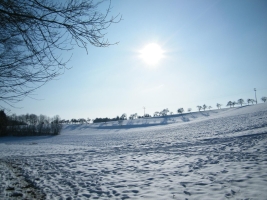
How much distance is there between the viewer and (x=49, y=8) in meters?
2.76

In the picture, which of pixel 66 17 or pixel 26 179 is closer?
pixel 66 17

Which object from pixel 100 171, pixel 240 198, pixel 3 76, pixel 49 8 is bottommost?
pixel 100 171

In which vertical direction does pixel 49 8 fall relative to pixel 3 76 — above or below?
above

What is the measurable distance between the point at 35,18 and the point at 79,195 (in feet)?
17.6

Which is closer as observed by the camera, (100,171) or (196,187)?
(196,187)

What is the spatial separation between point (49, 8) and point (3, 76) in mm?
1808

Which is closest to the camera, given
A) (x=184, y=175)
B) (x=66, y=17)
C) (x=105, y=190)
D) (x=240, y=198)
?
(x=66, y=17)

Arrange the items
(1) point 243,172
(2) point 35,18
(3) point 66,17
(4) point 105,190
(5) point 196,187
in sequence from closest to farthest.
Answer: (2) point 35,18
(3) point 66,17
(5) point 196,187
(4) point 105,190
(1) point 243,172

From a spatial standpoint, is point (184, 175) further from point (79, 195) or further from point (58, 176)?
point (58, 176)

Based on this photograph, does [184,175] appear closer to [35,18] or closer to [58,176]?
[58,176]

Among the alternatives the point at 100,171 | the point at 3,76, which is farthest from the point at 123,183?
the point at 3,76

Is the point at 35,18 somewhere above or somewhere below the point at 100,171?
above

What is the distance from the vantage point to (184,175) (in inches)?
255

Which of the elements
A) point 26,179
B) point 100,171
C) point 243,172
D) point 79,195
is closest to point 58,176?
point 26,179
